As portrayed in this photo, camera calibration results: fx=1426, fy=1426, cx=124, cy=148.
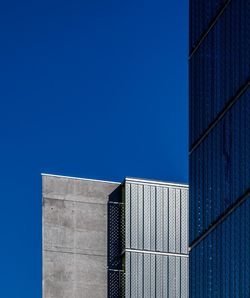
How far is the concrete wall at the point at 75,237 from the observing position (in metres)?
114

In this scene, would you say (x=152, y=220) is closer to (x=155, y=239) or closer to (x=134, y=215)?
(x=155, y=239)

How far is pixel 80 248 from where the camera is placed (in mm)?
116188

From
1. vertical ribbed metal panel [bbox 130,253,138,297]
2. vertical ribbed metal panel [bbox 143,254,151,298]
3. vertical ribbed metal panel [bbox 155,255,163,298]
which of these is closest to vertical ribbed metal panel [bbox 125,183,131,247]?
vertical ribbed metal panel [bbox 130,253,138,297]

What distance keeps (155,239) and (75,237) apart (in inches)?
291

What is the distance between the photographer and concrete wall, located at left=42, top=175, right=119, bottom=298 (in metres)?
114

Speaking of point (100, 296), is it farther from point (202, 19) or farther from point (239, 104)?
point (239, 104)

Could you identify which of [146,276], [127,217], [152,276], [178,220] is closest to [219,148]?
[127,217]

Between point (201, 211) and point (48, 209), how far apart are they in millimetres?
32614

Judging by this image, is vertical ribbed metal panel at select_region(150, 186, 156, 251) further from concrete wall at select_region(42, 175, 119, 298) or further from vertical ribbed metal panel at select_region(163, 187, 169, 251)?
concrete wall at select_region(42, 175, 119, 298)

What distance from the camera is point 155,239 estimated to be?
113 meters

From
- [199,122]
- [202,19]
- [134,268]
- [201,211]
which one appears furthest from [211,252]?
[134,268]

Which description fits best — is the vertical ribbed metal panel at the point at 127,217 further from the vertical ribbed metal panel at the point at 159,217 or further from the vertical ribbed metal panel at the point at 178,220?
the vertical ribbed metal panel at the point at 178,220

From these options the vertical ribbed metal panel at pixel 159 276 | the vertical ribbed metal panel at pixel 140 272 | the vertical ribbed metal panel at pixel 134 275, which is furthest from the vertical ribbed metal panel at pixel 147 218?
the vertical ribbed metal panel at pixel 159 276

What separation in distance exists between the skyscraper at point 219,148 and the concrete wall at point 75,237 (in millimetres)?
26523
